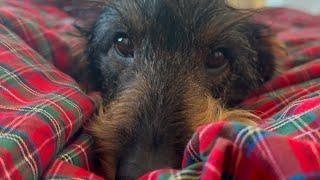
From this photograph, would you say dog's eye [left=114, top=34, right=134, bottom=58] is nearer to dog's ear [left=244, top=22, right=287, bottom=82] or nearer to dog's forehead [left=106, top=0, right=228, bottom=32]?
dog's forehead [left=106, top=0, right=228, bottom=32]

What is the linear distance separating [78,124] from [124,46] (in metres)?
0.46

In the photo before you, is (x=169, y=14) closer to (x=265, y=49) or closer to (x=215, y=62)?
(x=215, y=62)

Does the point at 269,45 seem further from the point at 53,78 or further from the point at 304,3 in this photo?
the point at 304,3

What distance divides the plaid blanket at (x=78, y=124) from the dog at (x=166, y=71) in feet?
0.24

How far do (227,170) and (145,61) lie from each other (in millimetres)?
716

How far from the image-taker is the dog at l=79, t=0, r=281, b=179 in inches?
47.6

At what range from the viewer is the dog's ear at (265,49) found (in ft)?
6.24

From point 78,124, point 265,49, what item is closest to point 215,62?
point 265,49

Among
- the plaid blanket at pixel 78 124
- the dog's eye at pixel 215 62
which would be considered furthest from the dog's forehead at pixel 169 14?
the plaid blanket at pixel 78 124

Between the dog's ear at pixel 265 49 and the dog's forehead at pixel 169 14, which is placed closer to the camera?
the dog's forehead at pixel 169 14

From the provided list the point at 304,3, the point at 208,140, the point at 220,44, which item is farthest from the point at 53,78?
the point at 304,3

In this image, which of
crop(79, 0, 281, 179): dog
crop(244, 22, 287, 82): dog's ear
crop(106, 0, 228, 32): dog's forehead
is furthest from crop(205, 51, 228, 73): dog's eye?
crop(244, 22, 287, 82): dog's ear

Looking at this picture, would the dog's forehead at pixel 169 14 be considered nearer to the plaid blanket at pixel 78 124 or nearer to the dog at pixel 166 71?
the dog at pixel 166 71

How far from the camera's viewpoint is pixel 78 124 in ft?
4.23
